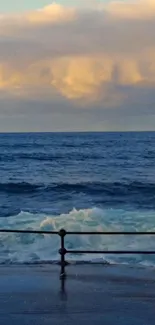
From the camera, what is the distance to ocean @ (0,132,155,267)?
12.4 metres

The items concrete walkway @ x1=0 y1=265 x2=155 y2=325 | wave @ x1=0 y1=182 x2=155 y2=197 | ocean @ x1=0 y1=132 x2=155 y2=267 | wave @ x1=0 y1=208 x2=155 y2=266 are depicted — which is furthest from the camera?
wave @ x1=0 y1=182 x2=155 y2=197

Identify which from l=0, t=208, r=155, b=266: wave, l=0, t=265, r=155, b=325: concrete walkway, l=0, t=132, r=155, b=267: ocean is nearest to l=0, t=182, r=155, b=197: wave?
l=0, t=132, r=155, b=267: ocean

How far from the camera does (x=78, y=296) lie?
6.47m

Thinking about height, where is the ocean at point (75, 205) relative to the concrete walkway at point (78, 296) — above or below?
below

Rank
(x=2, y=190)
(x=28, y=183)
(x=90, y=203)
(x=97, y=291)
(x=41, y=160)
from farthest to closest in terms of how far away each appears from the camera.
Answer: (x=41, y=160), (x=28, y=183), (x=2, y=190), (x=90, y=203), (x=97, y=291)

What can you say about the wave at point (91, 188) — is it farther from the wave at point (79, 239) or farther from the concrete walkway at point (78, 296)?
the concrete walkway at point (78, 296)

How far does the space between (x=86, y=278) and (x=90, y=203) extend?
16768mm

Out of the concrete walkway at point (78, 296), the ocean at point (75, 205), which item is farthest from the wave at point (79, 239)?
the concrete walkway at point (78, 296)

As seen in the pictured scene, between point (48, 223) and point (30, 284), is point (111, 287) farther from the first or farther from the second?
point (48, 223)

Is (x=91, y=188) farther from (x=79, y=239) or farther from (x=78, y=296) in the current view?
(x=78, y=296)

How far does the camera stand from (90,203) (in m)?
24.2

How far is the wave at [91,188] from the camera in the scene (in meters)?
28.4

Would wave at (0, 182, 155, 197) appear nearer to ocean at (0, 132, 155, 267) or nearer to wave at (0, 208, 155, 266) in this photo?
ocean at (0, 132, 155, 267)

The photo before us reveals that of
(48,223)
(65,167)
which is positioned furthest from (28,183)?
(48,223)
